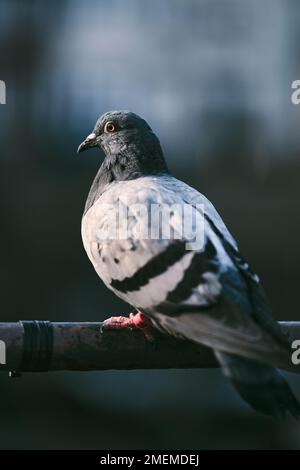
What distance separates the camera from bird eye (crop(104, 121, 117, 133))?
3936mm

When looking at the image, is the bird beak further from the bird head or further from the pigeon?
the pigeon

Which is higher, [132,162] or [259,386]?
[132,162]

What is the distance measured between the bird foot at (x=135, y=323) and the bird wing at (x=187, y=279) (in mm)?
75

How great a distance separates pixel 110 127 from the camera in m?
3.96

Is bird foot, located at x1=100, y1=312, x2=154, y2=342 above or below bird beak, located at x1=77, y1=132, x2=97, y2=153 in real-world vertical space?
below

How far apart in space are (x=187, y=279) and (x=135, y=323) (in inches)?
15.3

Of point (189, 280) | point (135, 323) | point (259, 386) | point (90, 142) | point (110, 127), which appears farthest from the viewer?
point (90, 142)

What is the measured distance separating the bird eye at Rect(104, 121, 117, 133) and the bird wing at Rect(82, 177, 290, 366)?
0.49m

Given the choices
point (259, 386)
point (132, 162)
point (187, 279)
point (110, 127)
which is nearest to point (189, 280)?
point (187, 279)

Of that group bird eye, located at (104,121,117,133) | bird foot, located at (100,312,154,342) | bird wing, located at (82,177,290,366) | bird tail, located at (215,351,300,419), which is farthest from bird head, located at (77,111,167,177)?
bird tail, located at (215,351,300,419)

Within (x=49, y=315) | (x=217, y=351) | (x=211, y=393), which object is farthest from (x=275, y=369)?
(x=49, y=315)

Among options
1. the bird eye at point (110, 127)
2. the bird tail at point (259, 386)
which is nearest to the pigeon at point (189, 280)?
the bird tail at point (259, 386)

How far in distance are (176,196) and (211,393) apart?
6.97 meters

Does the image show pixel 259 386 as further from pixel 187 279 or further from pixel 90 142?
pixel 90 142
